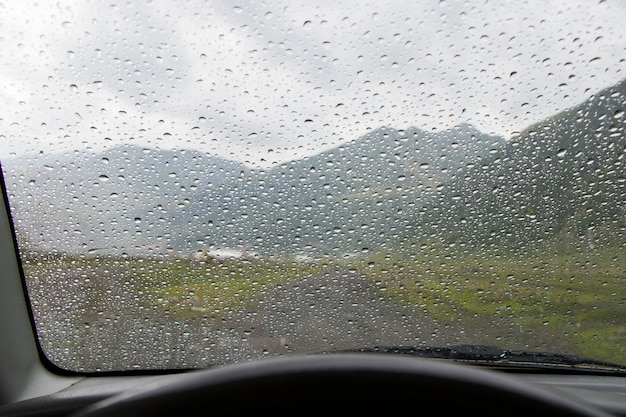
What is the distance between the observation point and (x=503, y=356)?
288 cm

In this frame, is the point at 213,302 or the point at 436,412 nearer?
the point at 436,412

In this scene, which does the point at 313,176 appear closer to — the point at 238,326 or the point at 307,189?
the point at 307,189

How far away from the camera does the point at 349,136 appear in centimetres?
286

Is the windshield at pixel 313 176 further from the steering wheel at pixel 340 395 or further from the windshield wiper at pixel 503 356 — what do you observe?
the steering wheel at pixel 340 395

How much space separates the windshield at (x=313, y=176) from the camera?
103 inches

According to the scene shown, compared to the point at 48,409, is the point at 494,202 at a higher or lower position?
higher

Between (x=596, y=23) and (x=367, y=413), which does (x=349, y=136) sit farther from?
(x=367, y=413)

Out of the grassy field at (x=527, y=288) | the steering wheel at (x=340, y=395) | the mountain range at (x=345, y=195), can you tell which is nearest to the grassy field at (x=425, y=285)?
the grassy field at (x=527, y=288)

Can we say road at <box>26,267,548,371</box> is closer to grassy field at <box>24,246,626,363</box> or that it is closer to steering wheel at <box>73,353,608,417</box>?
grassy field at <box>24,246,626,363</box>

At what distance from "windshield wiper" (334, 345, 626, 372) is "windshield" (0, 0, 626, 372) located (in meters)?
0.04

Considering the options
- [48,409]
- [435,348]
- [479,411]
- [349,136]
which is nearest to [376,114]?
[349,136]

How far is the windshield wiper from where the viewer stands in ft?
9.27

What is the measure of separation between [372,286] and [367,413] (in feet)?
6.47

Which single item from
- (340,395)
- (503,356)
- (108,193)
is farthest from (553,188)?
(108,193)
